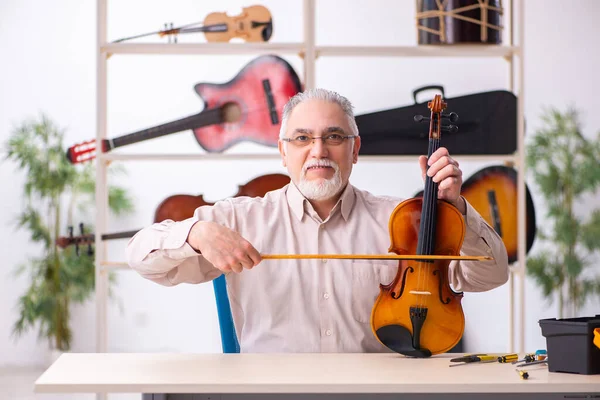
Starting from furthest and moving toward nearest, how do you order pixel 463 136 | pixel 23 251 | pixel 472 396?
pixel 23 251 → pixel 463 136 → pixel 472 396

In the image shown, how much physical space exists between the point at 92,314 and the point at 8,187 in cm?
94

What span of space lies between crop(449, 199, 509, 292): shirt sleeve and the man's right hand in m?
0.59

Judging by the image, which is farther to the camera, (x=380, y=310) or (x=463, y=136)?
(x=463, y=136)

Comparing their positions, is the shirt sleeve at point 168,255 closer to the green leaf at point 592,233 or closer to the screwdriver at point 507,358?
the screwdriver at point 507,358

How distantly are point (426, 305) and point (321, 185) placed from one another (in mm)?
566

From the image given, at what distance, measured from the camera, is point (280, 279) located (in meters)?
2.35

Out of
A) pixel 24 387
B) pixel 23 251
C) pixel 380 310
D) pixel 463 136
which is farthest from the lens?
pixel 23 251

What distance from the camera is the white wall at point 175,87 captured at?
5117mm

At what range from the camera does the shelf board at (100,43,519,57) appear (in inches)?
131

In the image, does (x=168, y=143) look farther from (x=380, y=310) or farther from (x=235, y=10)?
(x=380, y=310)

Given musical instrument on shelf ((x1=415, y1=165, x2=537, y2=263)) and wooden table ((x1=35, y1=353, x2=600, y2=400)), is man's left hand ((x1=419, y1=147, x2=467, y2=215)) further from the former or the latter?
musical instrument on shelf ((x1=415, y1=165, x2=537, y2=263))

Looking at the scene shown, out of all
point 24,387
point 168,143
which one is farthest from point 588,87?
point 24,387

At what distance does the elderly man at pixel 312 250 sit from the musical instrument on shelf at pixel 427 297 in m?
0.10

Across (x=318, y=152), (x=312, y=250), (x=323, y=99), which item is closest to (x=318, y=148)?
(x=318, y=152)
